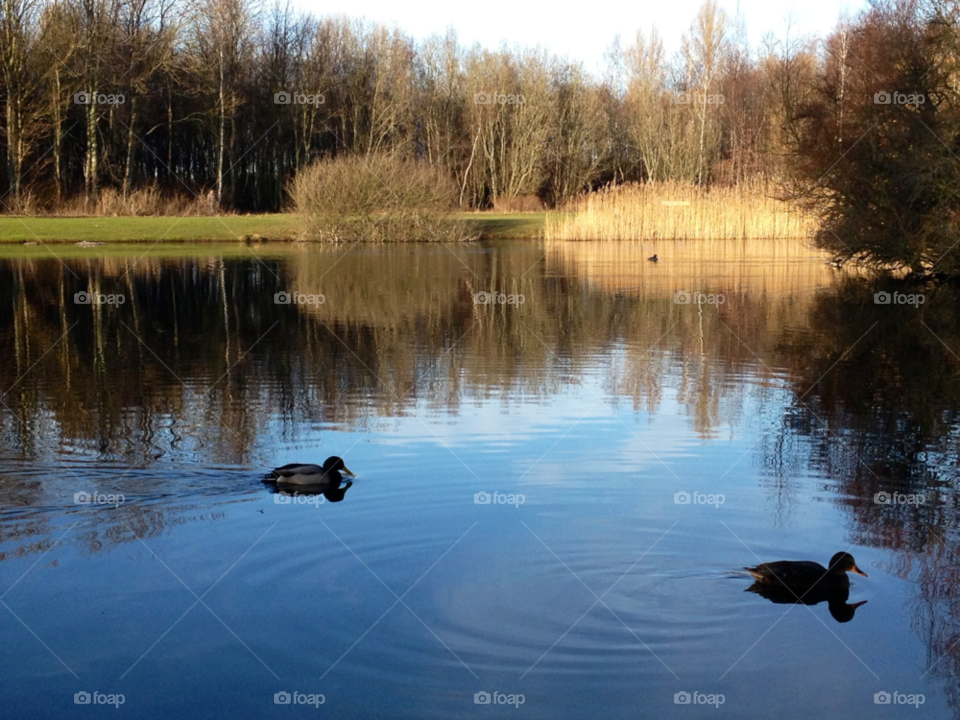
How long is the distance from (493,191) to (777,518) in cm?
4861

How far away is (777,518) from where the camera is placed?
648 centimetres

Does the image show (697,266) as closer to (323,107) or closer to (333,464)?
(333,464)

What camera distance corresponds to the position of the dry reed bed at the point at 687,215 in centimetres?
3195

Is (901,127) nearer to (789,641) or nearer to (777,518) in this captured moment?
(777,518)

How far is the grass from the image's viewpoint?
117 ft

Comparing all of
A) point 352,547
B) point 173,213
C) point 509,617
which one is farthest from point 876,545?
point 173,213

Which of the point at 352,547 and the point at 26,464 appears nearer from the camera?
the point at 352,547

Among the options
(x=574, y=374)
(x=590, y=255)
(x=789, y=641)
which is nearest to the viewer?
(x=789, y=641)

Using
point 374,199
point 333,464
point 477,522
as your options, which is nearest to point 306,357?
point 333,464

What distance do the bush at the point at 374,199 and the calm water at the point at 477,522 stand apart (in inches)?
777

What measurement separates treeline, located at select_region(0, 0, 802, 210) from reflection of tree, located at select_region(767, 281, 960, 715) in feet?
93.0

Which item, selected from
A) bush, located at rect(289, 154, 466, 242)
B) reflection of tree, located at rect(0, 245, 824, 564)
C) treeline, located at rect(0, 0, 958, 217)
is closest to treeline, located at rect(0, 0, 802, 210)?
A: treeline, located at rect(0, 0, 958, 217)

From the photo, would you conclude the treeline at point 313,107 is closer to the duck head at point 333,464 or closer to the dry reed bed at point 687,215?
the dry reed bed at point 687,215

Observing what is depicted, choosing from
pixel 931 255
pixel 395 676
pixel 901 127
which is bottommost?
pixel 395 676
